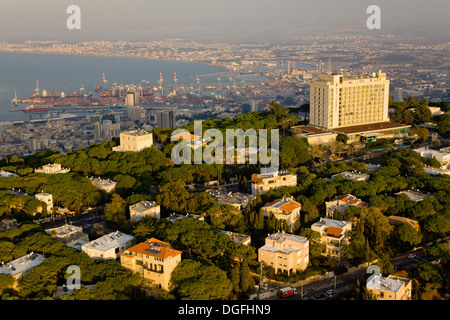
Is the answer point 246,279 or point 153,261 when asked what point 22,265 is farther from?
point 246,279

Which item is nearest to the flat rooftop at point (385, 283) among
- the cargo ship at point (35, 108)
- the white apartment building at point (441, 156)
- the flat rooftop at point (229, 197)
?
the flat rooftop at point (229, 197)

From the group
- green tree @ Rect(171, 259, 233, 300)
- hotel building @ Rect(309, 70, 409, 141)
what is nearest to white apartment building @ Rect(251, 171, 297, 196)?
green tree @ Rect(171, 259, 233, 300)

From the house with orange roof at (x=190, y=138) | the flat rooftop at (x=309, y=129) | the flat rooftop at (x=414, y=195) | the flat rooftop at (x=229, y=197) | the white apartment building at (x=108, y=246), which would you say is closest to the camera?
the white apartment building at (x=108, y=246)

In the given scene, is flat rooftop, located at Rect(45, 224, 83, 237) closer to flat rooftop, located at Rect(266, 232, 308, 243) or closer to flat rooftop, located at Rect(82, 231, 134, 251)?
flat rooftop, located at Rect(82, 231, 134, 251)

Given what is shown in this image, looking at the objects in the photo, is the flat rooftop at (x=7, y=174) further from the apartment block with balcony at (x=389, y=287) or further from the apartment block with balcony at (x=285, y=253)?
the apartment block with balcony at (x=389, y=287)
